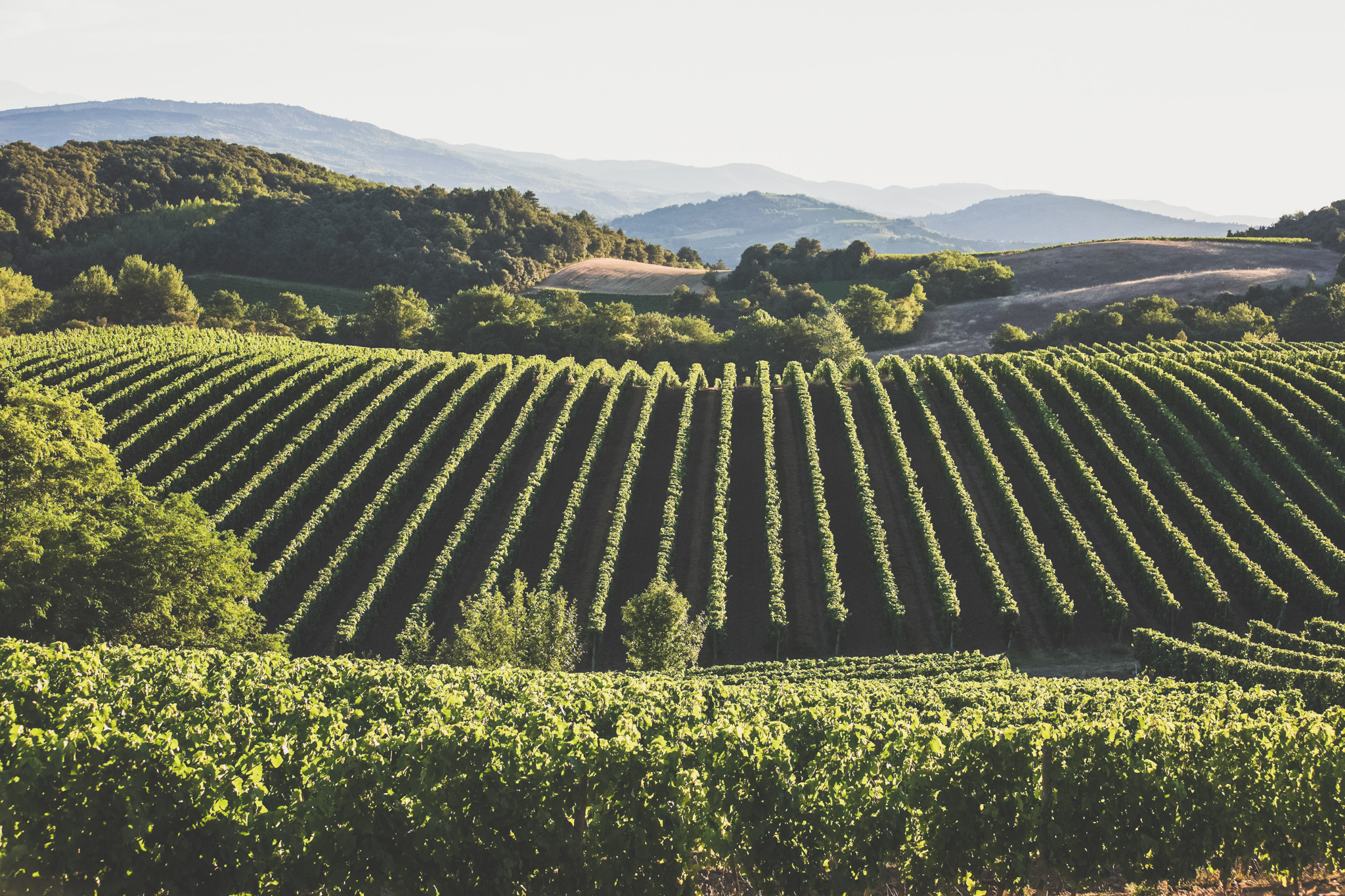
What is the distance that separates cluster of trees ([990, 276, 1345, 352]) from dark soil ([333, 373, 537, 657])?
175 ft

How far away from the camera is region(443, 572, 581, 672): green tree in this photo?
24.4 m

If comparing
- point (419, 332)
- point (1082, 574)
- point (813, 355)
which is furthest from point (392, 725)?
point (419, 332)

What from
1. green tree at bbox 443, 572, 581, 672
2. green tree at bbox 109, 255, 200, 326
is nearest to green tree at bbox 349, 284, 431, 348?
green tree at bbox 109, 255, 200, 326

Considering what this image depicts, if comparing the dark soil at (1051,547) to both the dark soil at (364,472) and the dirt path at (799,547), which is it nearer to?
the dirt path at (799,547)

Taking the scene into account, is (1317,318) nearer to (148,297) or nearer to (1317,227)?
(1317,227)

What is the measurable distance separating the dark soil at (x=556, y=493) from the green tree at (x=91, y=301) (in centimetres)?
5718

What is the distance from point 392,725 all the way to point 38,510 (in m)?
16.4

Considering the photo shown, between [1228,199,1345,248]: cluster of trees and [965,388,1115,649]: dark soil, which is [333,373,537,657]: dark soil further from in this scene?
[1228,199,1345,248]: cluster of trees

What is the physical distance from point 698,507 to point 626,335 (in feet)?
103

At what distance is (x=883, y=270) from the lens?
380ft

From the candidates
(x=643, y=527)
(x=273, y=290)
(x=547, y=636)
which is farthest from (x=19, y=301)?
(x=547, y=636)

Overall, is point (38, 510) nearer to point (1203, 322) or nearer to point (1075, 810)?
point (1075, 810)

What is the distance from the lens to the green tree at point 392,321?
77938mm

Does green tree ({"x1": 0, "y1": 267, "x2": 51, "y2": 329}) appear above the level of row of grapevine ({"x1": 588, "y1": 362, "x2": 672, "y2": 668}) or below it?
above
